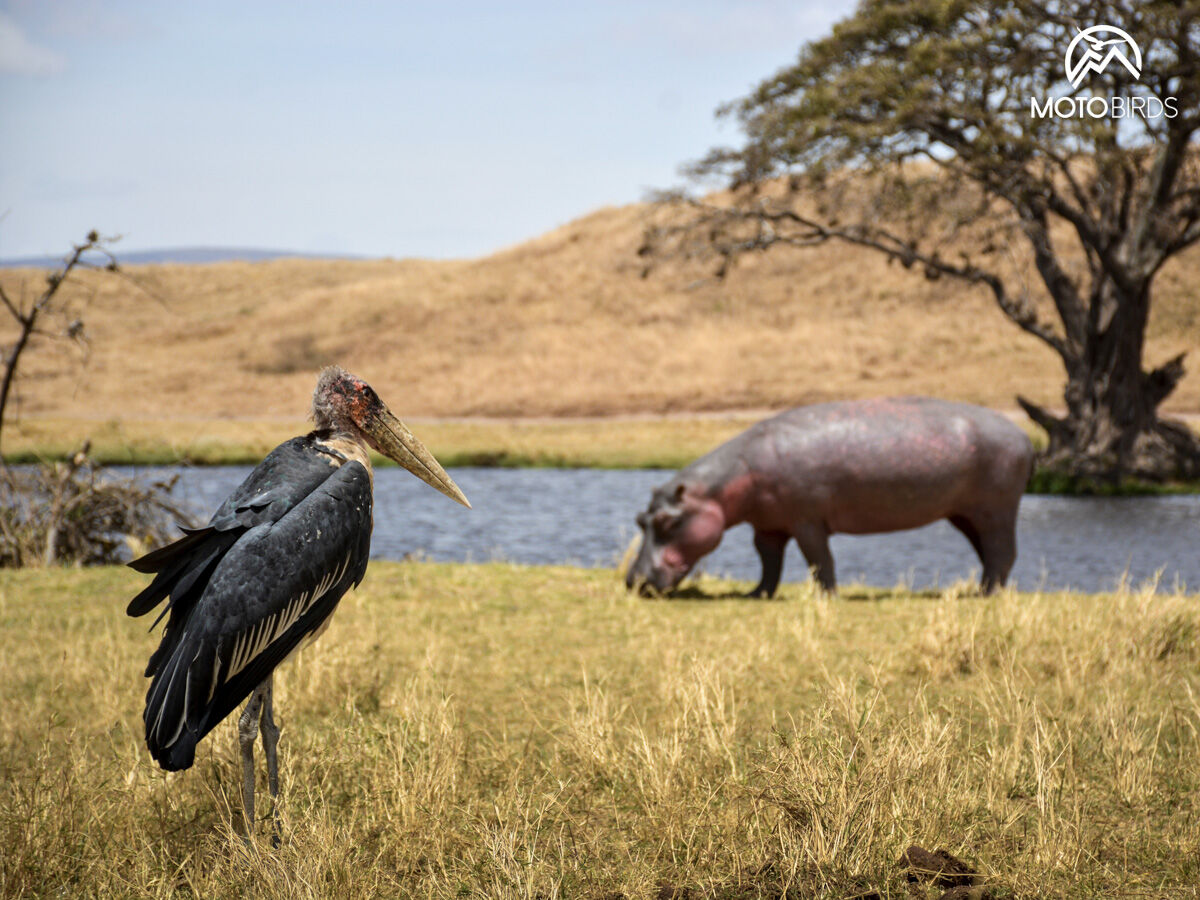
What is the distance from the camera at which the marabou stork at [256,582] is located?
374 cm

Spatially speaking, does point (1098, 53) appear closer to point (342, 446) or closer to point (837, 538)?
point (837, 538)

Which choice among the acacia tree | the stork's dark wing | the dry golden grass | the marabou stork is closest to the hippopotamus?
the marabou stork

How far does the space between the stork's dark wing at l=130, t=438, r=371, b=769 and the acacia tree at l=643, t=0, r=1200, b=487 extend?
1619 cm

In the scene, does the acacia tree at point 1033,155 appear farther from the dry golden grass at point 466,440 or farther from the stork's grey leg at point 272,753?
the stork's grey leg at point 272,753

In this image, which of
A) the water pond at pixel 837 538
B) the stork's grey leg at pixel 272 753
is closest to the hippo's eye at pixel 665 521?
the water pond at pixel 837 538

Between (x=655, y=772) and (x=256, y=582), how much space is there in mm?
1738

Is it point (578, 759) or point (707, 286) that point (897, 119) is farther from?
point (707, 286)

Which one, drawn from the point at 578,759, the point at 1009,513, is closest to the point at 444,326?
the point at 1009,513

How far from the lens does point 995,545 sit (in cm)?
991

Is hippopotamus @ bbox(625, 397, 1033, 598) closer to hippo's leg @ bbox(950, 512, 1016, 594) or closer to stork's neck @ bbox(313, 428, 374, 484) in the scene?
hippo's leg @ bbox(950, 512, 1016, 594)

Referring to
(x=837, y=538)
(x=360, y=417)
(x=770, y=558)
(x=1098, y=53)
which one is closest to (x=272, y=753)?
(x=360, y=417)

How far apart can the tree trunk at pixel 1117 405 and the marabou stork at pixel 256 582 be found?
1847 cm

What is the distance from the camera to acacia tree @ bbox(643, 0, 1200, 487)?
18281mm

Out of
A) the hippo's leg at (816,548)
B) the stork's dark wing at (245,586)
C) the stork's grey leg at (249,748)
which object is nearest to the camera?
the stork's dark wing at (245,586)
